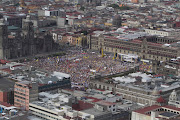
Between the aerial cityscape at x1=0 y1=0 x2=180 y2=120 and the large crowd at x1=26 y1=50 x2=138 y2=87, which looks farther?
the large crowd at x1=26 y1=50 x2=138 y2=87

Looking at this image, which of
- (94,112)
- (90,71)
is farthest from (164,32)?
(94,112)

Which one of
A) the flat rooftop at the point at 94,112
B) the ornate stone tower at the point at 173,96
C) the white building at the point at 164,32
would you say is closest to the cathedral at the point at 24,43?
the white building at the point at 164,32

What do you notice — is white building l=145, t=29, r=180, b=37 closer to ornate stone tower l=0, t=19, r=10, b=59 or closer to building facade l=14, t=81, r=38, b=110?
ornate stone tower l=0, t=19, r=10, b=59

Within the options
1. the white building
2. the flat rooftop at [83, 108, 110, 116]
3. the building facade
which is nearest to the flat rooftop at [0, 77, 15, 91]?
the building facade

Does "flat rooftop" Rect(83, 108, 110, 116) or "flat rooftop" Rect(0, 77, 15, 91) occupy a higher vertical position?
"flat rooftop" Rect(0, 77, 15, 91)

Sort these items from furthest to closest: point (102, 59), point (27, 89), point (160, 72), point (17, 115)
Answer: point (102, 59) < point (160, 72) < point (27, 89) < point (17, 115)

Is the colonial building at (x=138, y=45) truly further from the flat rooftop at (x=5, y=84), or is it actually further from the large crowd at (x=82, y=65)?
the flat rooftop at (x=5, y=84)

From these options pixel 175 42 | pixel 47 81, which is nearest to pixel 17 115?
pixel 47 81

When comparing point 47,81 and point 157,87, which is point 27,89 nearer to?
point 47,81
